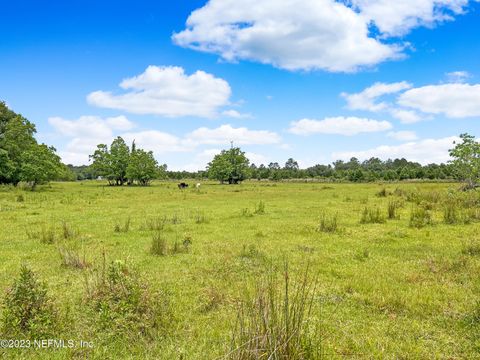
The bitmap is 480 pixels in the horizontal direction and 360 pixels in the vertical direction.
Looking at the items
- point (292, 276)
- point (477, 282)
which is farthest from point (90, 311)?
point (477, 282)

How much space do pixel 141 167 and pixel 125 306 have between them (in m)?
79.6

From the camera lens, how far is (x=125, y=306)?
20.8 feet

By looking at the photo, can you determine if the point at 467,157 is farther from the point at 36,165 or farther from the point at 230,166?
the point at 230,166

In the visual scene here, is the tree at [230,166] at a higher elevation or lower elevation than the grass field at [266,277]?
higher

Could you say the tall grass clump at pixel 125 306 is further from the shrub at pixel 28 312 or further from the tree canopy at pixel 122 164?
the tree canopy at pixel 122 164

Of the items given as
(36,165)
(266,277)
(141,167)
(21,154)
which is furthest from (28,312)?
(141,167)

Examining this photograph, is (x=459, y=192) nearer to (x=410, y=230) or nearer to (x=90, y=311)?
(x=410, y=230)

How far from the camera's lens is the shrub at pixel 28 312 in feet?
19.4

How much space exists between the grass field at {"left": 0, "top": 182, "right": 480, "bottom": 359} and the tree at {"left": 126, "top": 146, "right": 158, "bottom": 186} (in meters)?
60.9

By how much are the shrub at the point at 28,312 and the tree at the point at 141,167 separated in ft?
250

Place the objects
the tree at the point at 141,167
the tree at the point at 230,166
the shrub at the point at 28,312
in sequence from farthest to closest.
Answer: the tree at the point at 230,166, the tree at the point at 141,167, the shrub at the point at 28,312

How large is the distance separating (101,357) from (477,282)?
9.40 metres

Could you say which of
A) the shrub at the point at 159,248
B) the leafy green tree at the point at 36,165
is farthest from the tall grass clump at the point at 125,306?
the leafy green tree at the point at 36,165

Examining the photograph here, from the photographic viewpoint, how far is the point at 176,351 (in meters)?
5.66
